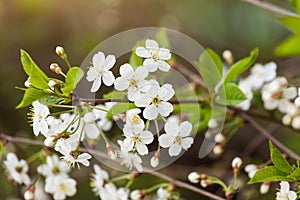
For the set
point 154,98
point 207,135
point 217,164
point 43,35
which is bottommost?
point 154,98

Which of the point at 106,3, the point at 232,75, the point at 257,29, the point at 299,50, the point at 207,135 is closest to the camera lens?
the point at 232,75

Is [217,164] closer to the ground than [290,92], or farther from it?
farther from it

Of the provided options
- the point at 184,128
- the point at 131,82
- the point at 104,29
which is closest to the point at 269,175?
the point at 184,128

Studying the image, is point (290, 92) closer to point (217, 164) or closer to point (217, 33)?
point (217, 164)

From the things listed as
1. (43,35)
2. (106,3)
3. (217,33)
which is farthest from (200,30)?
(43,35)

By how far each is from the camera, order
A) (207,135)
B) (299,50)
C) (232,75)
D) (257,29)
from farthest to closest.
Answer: (257,29) → (299,50) → (207,135) → (232,75)

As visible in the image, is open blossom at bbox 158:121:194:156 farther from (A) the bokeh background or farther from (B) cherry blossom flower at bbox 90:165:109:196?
(A) the bokeh background

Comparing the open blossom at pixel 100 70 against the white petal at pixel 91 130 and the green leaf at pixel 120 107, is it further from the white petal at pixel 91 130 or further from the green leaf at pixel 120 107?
the white petal at pixel 91 130
